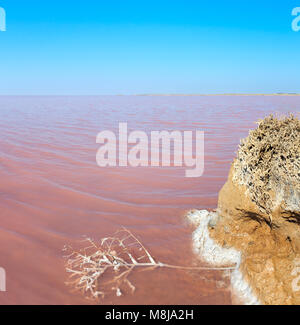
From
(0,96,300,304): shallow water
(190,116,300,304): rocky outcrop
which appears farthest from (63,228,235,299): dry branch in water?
(190,116,300,304): rocky outcrop

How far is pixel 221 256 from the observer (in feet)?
10.7

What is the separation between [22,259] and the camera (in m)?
3.43

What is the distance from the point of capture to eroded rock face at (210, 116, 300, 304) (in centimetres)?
245

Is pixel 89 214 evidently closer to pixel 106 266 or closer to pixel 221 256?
pixel 106 266

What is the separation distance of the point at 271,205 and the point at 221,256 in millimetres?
1006

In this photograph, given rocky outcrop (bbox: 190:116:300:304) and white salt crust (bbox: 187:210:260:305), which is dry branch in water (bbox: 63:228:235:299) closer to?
white salt crust (bbox: 187:210:260:305)

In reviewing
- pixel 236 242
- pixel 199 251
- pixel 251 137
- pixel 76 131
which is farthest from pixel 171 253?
pixel 76 131

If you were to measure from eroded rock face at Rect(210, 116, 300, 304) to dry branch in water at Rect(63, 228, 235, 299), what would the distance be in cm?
50

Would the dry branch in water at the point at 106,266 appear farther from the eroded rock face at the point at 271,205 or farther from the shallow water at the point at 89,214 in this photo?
the eroded rock face at the point at 271,205

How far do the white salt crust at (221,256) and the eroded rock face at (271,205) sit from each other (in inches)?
Answer: 4.0

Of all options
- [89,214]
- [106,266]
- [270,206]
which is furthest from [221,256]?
[89,214]
